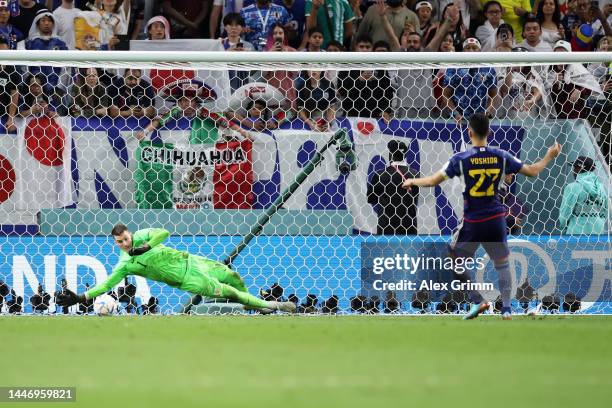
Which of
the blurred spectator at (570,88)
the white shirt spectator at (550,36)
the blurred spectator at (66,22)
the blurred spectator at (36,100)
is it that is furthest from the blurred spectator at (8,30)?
the white shirt spectator at (550,36)

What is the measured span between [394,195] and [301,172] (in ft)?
3.40

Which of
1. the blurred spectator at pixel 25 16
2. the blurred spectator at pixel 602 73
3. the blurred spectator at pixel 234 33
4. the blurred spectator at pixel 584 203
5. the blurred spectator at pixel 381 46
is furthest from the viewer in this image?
the blurred spectator at pixel 25 16

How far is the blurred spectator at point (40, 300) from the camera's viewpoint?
38.4ft

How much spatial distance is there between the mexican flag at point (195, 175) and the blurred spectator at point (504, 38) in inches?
190

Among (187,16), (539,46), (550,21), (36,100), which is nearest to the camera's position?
(36,100)

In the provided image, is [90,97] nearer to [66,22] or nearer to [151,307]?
[151,307]

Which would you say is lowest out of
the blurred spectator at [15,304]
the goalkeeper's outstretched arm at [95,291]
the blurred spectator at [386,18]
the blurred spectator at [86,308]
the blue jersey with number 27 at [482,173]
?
the blurred spectator at [86,308]

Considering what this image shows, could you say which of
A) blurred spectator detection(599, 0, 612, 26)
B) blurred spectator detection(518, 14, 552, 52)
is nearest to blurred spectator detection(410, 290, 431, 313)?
blurred spectator detection(518, 14, 552, 52)

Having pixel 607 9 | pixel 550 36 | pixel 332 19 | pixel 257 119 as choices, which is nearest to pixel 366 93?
pixel 257 119

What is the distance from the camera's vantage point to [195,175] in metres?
12.4

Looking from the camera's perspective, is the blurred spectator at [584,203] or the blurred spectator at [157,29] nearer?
the blurred spectator at [584,203]

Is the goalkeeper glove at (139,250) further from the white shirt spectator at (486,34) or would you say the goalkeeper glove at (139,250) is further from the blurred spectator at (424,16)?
the white shirt spectator at (486,34)

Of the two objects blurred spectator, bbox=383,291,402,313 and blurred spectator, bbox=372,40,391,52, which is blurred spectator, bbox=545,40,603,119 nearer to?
blurred spectator, bbox=372,40,391,52

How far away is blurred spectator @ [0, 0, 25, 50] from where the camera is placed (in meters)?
15.0
